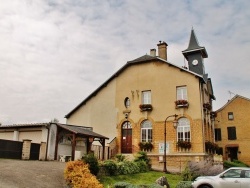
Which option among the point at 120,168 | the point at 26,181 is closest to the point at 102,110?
the point at 120,168

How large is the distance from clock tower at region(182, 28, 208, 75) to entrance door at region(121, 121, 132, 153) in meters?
8.46

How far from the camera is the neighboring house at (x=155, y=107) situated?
23281 mm

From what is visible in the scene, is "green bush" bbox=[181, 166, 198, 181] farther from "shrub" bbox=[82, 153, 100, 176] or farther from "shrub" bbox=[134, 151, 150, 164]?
"shrub" bbox=[82, 153, 100, 176]

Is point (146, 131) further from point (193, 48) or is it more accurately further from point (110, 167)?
point (193, 48)

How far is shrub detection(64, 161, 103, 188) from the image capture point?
12.2 meters

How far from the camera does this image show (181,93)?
2439cm

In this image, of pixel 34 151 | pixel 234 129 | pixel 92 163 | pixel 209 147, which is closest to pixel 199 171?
pixel 92 163

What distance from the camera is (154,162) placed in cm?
2366

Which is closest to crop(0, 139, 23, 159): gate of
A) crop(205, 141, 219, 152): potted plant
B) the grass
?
the grass

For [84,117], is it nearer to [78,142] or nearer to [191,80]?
[78,142]

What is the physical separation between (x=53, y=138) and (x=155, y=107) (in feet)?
30.3

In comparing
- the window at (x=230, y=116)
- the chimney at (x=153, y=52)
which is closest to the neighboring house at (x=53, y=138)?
the chimney at (x=153, y=52)

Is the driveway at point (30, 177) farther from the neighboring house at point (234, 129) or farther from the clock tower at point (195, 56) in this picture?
the neighboring house at point (234, 129)

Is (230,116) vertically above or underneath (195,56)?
underneath
